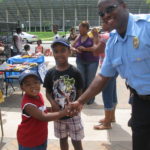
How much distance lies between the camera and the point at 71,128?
10.7ft

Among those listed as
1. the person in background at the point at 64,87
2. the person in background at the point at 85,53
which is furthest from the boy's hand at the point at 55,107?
the person in background at the point at 85,53

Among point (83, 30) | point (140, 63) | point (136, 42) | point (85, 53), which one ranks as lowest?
point (85, 53)

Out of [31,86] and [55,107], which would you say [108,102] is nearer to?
[55,107]

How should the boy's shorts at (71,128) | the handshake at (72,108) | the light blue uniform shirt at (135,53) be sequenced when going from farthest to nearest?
the boy's shorts at (71,128)
the handshake at (72,108)
the light blue uniform shirt at (135,53)

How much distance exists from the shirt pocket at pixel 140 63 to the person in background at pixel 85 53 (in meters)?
3.43

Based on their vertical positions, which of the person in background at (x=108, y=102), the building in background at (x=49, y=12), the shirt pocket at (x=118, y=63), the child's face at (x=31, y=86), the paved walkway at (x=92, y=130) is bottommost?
the paved walkway at (x=92, y=130)

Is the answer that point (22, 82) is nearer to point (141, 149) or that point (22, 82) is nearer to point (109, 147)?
point (141, 149)

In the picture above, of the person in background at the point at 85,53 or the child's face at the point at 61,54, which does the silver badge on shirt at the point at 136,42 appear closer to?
the child's face at the point at 61,54

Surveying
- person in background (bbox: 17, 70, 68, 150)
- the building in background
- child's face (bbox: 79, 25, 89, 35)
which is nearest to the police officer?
person in background (bbox: 17, 70, 68, 150)

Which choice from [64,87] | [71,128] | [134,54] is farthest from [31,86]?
[134,54]

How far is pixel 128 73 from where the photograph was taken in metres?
2.53

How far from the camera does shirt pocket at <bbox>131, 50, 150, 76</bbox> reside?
2.37 metres

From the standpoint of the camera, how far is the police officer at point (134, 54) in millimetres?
2371

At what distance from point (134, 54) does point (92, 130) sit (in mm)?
2640
